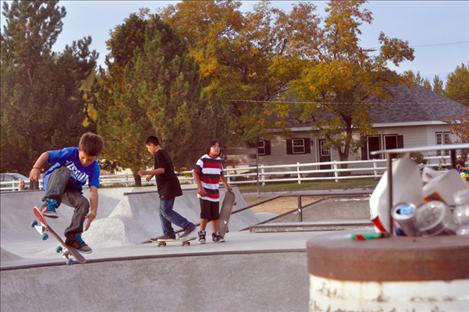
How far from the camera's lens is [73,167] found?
28.2 ft

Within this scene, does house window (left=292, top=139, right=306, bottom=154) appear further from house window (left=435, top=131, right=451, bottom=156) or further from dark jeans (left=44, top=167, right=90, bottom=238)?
dark jeans (left=44, top=167, right=90, bottom=238)

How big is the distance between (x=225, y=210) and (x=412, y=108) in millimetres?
37092

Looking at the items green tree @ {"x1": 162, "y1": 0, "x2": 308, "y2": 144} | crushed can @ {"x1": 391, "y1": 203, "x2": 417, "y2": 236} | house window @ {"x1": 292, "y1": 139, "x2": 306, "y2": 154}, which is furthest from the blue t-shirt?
house window @ {"x1": 292, "y1": 139, "x2": 306, "y2": 154}

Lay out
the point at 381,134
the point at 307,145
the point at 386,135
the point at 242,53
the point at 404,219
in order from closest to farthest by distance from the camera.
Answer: the point at 404,219
the point at 242,53
the point at 381,134
the point at 386,135
the point at 307,145

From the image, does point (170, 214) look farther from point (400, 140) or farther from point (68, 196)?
point (400, 140)

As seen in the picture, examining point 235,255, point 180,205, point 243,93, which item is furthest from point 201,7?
point 235,255

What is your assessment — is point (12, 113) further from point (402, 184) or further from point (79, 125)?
point (402, 184)

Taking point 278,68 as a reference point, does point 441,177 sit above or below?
→ below

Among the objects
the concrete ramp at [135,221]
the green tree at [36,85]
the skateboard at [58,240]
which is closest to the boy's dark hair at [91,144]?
the skateboard at [58,240]

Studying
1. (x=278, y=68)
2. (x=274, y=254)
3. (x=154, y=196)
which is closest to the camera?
(x=274, y=254)

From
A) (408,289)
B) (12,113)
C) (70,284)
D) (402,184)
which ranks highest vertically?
(12,113)

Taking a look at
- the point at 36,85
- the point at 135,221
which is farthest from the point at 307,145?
the point at 135,221

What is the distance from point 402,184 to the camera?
4.50 metres

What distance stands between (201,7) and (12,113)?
35.6ft
